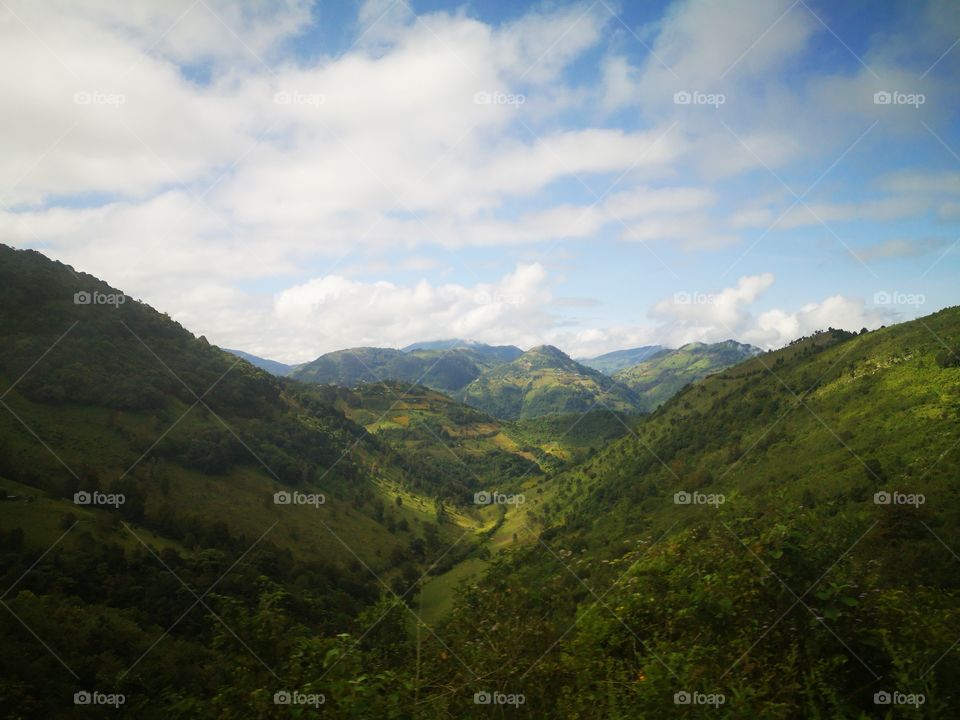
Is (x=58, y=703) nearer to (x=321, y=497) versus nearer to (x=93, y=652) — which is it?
(x=93, y=652)

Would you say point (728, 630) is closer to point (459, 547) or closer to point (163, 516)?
point (163, 516)

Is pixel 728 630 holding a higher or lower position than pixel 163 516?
higher

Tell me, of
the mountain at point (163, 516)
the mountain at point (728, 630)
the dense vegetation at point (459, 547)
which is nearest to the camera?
the mountain at point (728, 630)

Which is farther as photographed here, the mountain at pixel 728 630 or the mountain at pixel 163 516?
the mountain at pixel 163 516

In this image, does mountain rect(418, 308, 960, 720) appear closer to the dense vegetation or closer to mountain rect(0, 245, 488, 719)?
the dense vegetation

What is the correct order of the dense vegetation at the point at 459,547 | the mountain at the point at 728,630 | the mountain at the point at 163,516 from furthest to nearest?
1. the mountain at the point at 163,516
2. the dense vegetation at the point at 459,547
3. the mountain at the point at 728,630

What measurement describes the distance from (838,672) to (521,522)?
160 m

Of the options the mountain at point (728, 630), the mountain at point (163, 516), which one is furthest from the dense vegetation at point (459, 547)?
the mountain at point (163, 516)

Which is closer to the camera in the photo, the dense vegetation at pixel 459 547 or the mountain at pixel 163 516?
the dense vegetation at pixel 459 547

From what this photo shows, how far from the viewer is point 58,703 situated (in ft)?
100

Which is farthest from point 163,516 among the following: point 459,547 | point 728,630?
point 728,630

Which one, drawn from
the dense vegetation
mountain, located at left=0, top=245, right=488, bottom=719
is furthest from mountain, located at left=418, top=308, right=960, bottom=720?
mountain, located at left=0, top=245, right=488, bottom=719

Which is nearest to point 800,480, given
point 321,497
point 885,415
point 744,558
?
point 885,415

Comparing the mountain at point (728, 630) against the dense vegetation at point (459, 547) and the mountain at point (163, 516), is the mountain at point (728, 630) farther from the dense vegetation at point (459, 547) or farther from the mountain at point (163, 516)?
the mountain at point (163, 516)
